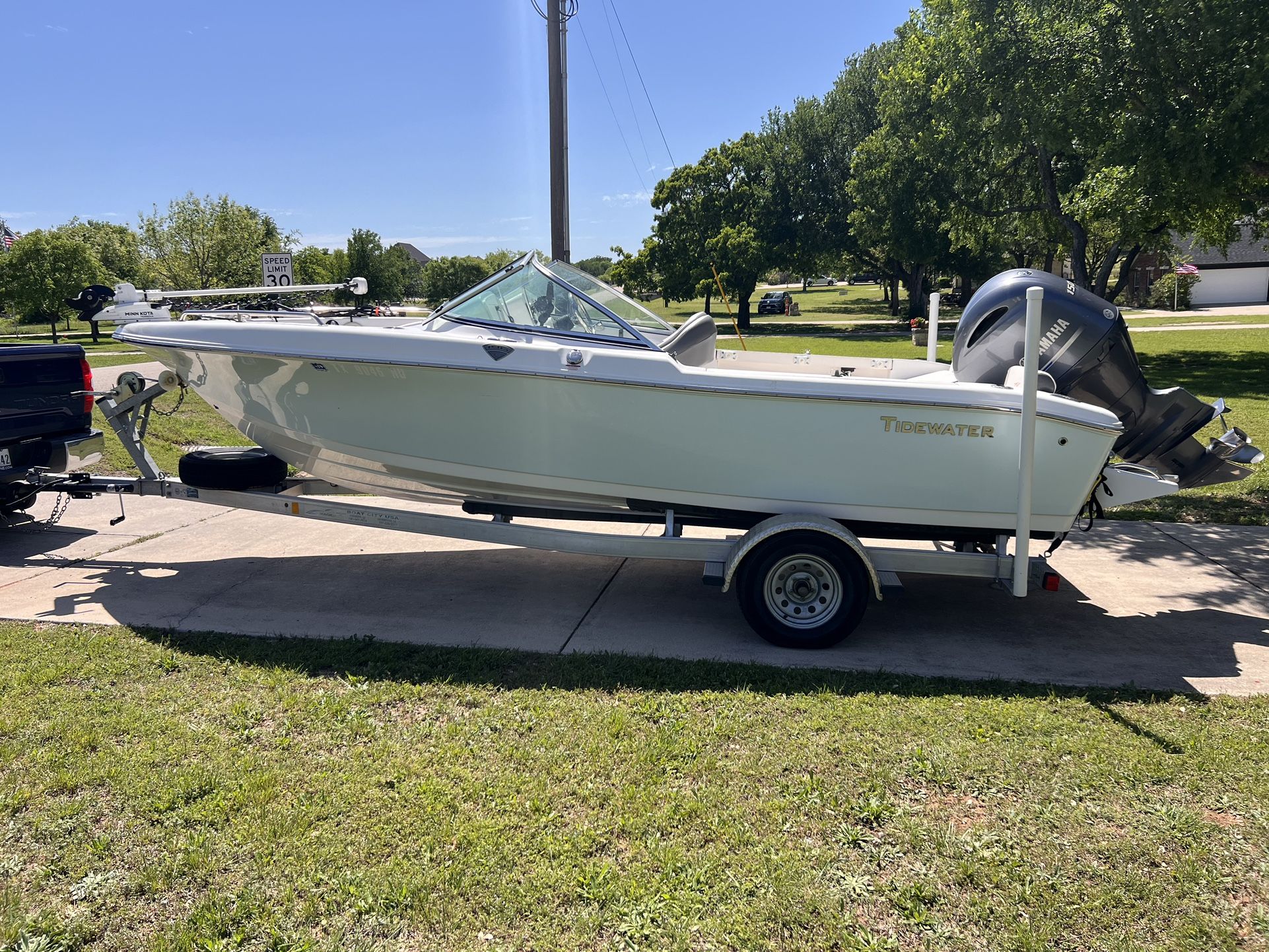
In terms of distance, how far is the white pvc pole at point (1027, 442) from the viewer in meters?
4.43

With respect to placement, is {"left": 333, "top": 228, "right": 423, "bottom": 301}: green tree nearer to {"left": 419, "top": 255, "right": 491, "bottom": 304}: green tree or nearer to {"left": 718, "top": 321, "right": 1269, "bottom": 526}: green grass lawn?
{"left": 419, "top": 255, "right": 491, "bottom": 304}: green tree

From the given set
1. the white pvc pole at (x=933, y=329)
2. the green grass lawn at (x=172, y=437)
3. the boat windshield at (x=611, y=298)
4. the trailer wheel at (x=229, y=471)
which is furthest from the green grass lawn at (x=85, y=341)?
the white pvc pole at (x=933, y=329)

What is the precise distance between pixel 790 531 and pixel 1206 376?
1548 cm

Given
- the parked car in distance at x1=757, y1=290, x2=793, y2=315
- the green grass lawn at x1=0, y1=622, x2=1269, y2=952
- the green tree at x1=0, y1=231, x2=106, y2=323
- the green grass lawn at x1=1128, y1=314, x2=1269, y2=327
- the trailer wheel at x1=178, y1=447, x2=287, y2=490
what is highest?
the green tree at x1=0, y1=231, x2=106, y2=323

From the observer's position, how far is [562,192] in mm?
8797

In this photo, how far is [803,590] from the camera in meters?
5.09

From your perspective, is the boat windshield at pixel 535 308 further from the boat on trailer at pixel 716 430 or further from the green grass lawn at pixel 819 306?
the green grass lawn at pixel 819 306

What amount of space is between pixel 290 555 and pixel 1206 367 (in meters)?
18.6

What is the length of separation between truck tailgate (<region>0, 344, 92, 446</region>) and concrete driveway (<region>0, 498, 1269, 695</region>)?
0.98 metres

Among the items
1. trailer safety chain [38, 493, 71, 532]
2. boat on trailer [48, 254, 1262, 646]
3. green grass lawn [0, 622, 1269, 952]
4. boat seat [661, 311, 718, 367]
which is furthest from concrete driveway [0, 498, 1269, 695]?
boat seat [661, 311, 718, 367]

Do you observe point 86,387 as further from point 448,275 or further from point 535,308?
point 448,275

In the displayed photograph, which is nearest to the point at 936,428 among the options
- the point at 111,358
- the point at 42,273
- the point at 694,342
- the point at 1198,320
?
the point at 694,342

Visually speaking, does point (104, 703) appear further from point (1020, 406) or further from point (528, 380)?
point (1020, 406)

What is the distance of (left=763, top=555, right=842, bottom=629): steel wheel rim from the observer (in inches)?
197
